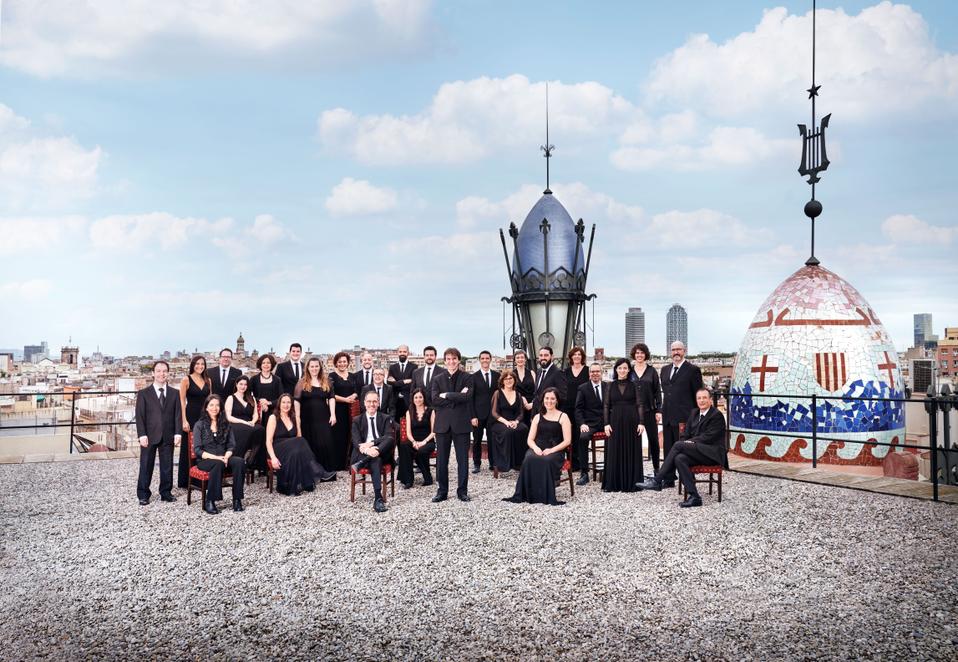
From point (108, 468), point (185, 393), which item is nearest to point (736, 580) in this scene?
point (185, 393)

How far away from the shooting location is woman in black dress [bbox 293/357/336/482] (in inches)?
354

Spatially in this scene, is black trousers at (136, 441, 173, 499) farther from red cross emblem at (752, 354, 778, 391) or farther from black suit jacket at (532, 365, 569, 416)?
red cross emblem at (752, 354, 778, 391)

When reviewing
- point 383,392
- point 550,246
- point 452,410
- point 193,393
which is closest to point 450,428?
point 452,410

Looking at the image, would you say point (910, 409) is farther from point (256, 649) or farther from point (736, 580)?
point (256, 649)

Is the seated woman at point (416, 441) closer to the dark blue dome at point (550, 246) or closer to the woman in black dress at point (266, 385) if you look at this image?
the woman in black dress at point (266, 385)

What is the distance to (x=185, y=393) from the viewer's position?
8430mm

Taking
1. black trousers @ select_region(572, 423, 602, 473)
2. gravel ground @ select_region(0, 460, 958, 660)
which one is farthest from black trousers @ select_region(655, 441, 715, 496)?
black trousers @ select_region(572, 423, 602, 473)

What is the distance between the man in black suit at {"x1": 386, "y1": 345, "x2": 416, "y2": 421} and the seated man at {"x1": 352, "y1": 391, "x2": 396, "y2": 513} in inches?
81.2

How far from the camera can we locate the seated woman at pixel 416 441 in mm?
8648

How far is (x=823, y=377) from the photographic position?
34.6 ft

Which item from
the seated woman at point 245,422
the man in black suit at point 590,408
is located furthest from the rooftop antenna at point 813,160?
the seated woman at point 245,422

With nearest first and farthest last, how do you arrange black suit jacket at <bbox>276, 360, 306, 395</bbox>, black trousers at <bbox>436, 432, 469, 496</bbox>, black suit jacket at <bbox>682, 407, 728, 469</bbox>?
black suit jacket at <bbox>682, 407, 728, 469</bbox> < black trousers at <bbox>436, 432, 469, 496</bbox> < black suit jacket at <bbox>276, 360, 306, 395</bbox>

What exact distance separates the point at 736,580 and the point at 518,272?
8512 mm

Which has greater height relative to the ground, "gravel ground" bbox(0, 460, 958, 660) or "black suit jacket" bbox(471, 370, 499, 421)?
"black suit jacket" bbox(471, 370, 499, 421)
